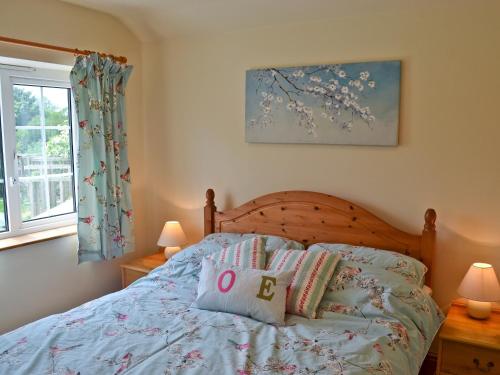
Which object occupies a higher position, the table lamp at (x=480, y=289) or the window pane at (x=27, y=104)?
the window pane at (x=27, y=104)

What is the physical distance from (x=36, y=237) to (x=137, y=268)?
711mm

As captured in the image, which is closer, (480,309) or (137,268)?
(480,309)

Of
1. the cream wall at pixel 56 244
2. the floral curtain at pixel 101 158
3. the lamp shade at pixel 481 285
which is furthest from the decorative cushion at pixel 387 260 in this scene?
the cream wall at pixel 56 244

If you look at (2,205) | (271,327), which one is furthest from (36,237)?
(271,327)

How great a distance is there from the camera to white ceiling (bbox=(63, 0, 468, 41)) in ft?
8.77

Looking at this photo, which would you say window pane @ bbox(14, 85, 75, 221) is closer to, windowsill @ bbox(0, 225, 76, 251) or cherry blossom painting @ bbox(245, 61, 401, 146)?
windowsill @ bbox(0, 225, 76, 251)

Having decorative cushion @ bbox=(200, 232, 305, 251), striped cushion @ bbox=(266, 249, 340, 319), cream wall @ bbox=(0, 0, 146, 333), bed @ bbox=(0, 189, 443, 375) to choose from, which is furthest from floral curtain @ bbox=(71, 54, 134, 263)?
striped cushion @ bbox=(266, 249, 340, 319)

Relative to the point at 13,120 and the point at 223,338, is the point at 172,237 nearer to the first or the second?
the point at 13,120

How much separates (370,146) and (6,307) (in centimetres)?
243

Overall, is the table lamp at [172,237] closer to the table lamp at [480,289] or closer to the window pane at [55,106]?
the window pane at [55,106]

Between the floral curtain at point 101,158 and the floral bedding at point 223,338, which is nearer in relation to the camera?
the floral bedding at point 223,338

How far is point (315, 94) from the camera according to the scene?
9.44 feet

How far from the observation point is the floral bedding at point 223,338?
1.78 metres

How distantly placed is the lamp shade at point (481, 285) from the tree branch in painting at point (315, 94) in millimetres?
1007
